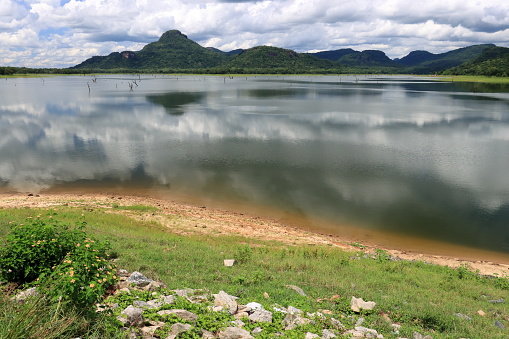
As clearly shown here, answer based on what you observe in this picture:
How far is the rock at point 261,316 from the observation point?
23.9 feet

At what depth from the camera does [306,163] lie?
1176 inches

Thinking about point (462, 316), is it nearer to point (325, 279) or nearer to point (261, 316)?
point (325, 279)

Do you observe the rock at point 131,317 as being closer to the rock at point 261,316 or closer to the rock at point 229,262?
the rock at point 261,316

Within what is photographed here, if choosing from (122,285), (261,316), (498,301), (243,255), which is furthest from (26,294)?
(498,301)

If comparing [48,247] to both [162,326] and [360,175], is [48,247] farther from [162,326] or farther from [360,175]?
[360,175]

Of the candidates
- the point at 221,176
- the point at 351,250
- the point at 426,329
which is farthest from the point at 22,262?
the point at 221,176

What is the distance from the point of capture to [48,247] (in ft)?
25.2

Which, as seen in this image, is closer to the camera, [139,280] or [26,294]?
[26,294]

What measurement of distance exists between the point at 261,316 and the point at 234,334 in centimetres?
96

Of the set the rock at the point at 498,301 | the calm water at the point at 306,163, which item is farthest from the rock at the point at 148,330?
the calm water at the point at 306,163

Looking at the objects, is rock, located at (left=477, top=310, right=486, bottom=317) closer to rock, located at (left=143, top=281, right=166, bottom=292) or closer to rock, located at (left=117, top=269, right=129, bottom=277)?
rock, located at (left=143, top=281, right=166, bottom=292)

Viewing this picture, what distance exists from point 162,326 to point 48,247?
3314 mm

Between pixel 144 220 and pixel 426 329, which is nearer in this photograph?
pixel 426 329

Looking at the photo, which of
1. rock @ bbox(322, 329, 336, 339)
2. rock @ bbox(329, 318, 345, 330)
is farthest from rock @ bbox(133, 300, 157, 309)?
rock @ bbox(329, 318, 345, 330)
